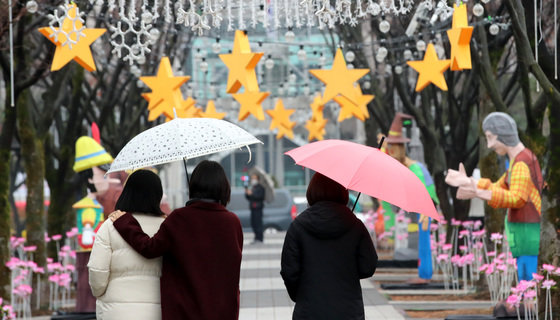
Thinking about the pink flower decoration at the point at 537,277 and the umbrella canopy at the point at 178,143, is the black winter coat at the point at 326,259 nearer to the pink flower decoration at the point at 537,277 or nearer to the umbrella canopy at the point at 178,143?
the umbrella canopy at the point at 178,143

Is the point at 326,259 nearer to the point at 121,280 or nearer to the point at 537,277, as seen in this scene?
the point at 121,280

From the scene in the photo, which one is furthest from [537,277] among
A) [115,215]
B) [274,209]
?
[274,209]

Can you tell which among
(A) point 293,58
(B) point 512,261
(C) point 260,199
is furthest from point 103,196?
(A) point 293,58

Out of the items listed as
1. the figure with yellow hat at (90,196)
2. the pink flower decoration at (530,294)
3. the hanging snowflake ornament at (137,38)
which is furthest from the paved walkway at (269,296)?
the hanging snowflake ornament at (137,38)

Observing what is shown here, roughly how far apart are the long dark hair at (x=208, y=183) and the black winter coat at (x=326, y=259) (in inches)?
19.2

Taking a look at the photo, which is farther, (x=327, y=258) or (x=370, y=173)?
(x=327, y=258)

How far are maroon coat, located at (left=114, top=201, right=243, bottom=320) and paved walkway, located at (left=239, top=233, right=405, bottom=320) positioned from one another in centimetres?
626

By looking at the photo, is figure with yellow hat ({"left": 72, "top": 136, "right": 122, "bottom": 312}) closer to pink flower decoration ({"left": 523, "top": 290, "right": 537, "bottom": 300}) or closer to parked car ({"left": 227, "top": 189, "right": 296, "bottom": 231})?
pink flower decoration ({"left": 523, "top": 290, "right": 537, "bottom": 300})

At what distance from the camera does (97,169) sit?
11547mm

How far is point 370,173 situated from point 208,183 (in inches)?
37.5

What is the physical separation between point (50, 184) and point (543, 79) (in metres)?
9.30

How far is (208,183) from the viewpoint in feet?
20.8

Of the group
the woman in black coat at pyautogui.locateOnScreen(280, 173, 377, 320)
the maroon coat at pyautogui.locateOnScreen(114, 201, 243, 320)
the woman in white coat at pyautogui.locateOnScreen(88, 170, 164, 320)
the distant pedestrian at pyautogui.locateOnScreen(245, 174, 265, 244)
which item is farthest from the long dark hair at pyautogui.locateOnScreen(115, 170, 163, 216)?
the distant pedestrian at pyautogui.locateOnScreen(245, 174, 265, 244)

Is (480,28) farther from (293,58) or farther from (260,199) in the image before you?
(293,58)
